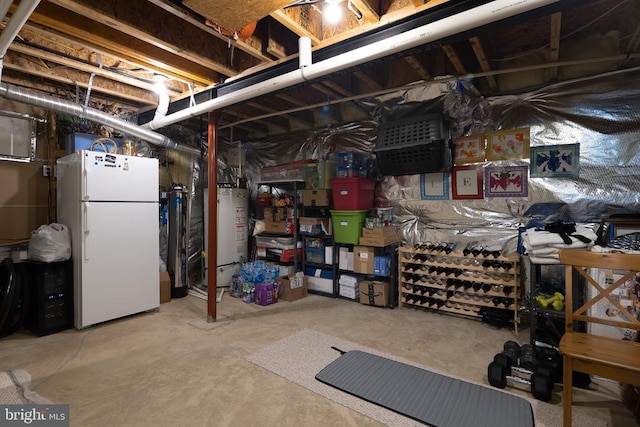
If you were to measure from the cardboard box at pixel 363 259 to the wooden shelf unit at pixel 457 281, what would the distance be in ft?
1.19

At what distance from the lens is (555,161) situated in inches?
124

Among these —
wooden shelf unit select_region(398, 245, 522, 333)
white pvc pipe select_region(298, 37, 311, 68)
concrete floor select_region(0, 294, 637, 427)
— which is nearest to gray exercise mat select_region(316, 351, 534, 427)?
concrete floor select_region(0, 294, 637, 427)

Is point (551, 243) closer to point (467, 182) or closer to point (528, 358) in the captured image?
point (528, 358)

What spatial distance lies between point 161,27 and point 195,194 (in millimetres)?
2950

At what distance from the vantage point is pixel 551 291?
9.15ft

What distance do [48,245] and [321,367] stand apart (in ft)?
9.60

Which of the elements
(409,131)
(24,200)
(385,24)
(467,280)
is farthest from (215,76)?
(467,280)

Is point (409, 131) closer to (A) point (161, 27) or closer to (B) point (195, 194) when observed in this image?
(A) point (161, 27)

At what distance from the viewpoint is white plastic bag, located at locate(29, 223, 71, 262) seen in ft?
10.2

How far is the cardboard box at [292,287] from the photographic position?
13.8ft

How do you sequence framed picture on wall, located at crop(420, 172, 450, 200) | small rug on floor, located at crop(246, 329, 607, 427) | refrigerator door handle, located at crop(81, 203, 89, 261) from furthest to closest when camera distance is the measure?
framed picture on wall, located at crop(420, 172, 450, 200) < refrigerator door handle, located at crop(81, 203, 89, 261) < small rug on floor, located at crop(246, 329, 607, 427)

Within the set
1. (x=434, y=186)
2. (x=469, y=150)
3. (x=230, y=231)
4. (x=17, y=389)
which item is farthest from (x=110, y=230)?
(x=469, y=150)

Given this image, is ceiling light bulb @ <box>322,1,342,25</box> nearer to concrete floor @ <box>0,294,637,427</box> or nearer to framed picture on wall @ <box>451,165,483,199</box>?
framed picture on wall @ <box>451,165,483,199</box>

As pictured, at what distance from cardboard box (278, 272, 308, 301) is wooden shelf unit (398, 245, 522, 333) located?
1.33 meters
